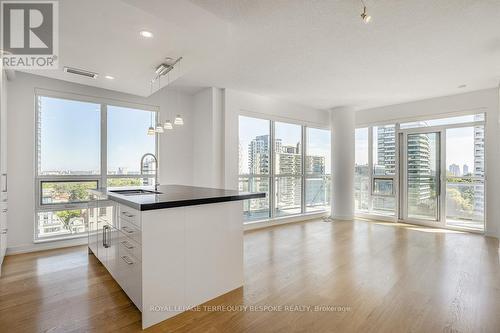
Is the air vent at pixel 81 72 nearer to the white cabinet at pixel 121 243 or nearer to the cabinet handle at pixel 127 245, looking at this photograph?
the white cabinet at pixel 121 243

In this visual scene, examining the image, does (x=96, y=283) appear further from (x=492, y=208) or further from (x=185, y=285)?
(x=492, y=208)

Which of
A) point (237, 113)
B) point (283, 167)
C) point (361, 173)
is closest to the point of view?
point (237, 113)

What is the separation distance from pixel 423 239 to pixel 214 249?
12.8 ft

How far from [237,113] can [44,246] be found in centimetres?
374

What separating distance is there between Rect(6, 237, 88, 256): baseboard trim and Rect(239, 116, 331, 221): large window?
2.87 m

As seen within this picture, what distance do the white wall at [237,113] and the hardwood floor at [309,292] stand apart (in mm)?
1478

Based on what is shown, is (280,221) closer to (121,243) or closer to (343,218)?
(343,218)

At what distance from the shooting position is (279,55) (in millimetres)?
3367

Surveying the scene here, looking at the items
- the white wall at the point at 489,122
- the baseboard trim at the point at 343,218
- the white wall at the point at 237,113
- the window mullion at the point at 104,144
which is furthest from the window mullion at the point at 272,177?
the white wall at the point at 489,122

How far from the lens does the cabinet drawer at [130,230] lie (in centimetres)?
195

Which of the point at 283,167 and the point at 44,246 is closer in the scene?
the point at 44,246

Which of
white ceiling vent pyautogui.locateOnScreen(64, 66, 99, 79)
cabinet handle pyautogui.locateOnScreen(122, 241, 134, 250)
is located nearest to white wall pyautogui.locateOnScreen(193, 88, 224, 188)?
white ceiling vent pyautogui.locateOnScreen(64, 66, 99, 79)

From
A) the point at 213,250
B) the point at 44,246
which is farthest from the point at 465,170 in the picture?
the point at 44,246

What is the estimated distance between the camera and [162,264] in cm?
199
